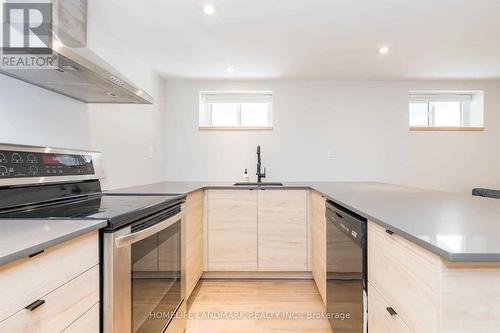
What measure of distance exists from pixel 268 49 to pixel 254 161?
1286 mm

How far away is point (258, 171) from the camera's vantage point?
117 inches

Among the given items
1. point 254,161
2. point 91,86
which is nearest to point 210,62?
point 254,161

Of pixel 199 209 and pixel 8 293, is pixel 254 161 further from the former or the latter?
pixel 8 293

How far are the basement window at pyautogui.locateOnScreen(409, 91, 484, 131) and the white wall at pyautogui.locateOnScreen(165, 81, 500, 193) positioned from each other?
0.09 metres

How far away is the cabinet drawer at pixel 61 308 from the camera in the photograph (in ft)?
2.00

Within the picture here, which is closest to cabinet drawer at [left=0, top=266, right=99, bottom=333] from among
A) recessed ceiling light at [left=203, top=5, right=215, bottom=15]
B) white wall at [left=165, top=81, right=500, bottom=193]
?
recessed ceiling light at [left=203, top=5, right=215, bottom=15]

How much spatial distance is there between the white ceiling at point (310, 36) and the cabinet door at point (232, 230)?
1.27 m

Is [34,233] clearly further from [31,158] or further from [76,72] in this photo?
[76,72]

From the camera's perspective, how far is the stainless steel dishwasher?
3.85 feet

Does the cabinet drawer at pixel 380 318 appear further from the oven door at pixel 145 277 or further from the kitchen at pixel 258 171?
the oven door at pixel 145 277

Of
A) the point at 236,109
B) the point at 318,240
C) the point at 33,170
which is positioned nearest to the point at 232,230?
the point at 318,240

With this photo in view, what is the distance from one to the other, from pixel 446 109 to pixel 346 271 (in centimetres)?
301

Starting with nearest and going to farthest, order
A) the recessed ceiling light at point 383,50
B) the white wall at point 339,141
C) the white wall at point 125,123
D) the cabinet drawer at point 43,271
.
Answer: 1. the cabinet drawer at point 43,271
2. the white wall at point 125,123
3. the recessed ceiling light at point 383,50
4. the white wall at point 339,141

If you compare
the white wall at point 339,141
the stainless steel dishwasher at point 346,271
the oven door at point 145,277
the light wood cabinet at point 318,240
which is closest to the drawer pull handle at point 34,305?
the oven door at point 145,277
